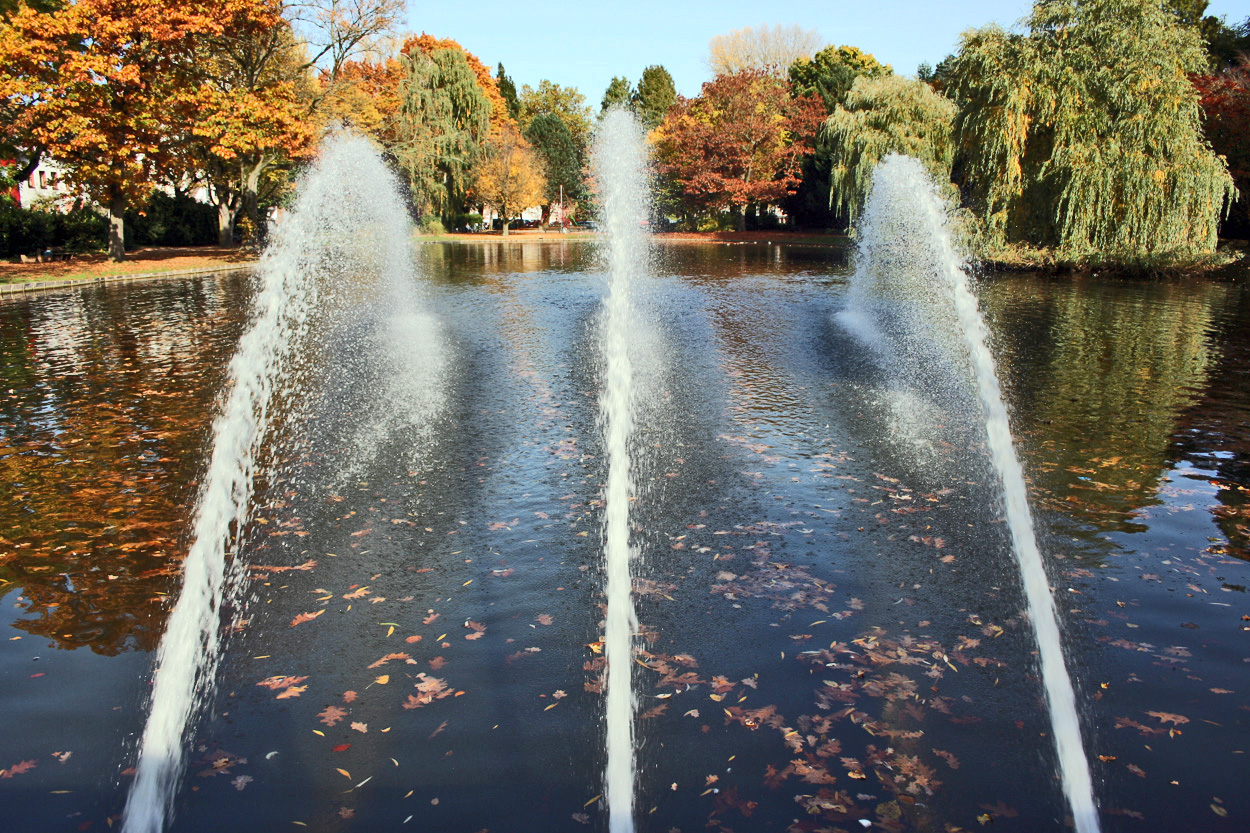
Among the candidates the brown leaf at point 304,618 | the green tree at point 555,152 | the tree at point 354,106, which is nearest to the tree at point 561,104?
the green tree at point 555,152

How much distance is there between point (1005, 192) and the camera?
26.8 m

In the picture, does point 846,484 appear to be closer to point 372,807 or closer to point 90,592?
point 372,807

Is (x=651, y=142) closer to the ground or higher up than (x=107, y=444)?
higher up

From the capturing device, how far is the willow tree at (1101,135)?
80.5 ft

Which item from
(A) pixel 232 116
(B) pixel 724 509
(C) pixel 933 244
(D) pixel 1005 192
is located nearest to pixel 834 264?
(C) pixel 933 244

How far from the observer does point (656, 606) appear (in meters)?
5.46

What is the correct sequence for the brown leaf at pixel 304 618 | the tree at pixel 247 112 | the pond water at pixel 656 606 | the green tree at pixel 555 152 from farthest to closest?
the green tree at pixel 555 152
the tree at pixel 247 112
the brown leaf at pixel 304 618
the pond water at pixel 656 606

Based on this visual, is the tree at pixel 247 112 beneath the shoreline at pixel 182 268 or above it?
above

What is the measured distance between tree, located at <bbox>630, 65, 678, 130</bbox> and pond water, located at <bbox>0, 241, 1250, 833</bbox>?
86.7m

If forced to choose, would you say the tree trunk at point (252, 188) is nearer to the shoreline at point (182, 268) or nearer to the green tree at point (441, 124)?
the shoreline at point (182, 268)

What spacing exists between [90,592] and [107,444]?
389 cm

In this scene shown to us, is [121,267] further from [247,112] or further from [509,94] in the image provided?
[509,94]

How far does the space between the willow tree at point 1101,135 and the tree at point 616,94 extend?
75364mm

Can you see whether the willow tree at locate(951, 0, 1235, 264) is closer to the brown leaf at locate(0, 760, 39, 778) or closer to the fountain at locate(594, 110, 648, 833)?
the fountain at locate(594, 110, 648, 833)
